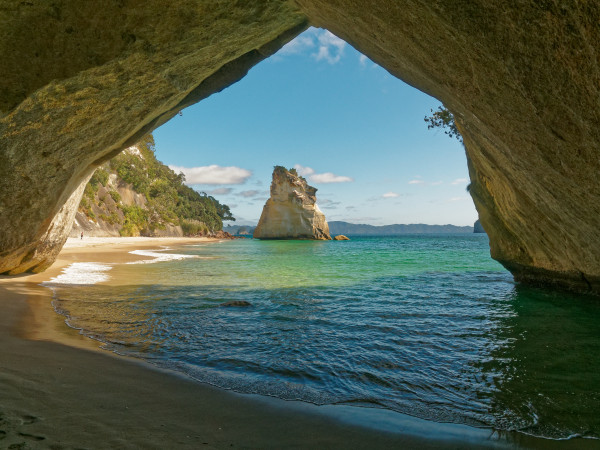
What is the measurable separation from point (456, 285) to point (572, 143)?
955 cm

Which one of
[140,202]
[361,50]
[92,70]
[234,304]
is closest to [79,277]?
[234,304]

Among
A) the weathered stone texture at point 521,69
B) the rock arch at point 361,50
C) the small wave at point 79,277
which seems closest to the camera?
the weathered stone texture at point 521,69

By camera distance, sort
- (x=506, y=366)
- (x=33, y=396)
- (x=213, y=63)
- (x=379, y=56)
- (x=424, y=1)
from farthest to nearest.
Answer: (x=213, y=63) → (x=379, y=56) → (x=506, y=366) → (x=424, y=1) → (x=33, y=396)

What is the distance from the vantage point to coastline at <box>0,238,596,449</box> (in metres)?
2.48

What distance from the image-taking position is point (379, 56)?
6.68 meters

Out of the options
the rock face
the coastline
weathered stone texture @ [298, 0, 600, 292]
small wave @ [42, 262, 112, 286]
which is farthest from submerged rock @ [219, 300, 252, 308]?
the rock face

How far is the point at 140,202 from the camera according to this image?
60.8 m

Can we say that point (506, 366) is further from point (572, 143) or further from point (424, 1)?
point (424, 1)

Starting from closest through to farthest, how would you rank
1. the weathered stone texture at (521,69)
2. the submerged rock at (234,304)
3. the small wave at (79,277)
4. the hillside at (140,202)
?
the weathered stone texture at (521,69) < the submerged rock at (234,304) < the small wave at (79,277) < the hillside at (140,202)

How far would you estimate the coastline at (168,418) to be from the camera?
2.48 metres

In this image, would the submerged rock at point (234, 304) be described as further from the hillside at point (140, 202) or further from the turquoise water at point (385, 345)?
the hillside at point (140, 202)

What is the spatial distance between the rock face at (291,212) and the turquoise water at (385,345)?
2316 inches

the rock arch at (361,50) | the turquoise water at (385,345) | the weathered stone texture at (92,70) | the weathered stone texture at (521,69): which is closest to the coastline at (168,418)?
the turquoise water at (385,345)

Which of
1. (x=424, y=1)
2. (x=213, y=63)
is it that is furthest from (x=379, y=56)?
(x=213, y=63)
